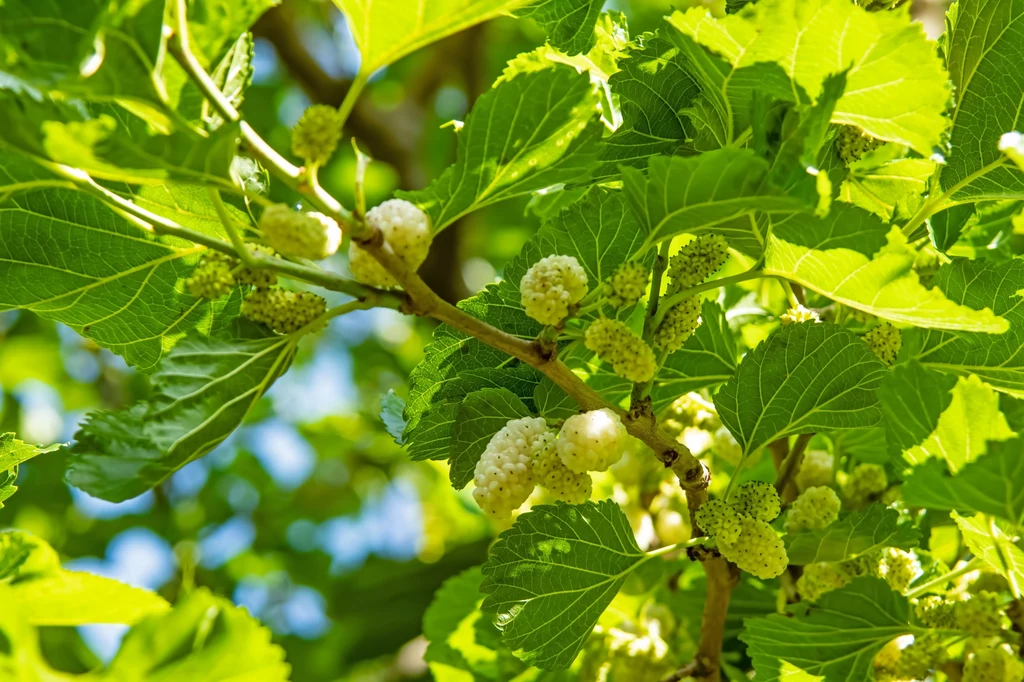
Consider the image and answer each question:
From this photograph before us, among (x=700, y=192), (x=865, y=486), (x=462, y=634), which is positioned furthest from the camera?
(x=462, y=634)

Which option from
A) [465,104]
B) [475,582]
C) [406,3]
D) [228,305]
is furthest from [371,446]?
[406,3]

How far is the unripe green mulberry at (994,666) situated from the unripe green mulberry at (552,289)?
0.56m

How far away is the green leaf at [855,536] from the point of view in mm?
940

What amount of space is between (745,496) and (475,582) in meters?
0.65

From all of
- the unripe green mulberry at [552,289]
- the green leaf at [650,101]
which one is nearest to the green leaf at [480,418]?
the unripe green mulberry at [552,289]

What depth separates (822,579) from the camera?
3.55ft

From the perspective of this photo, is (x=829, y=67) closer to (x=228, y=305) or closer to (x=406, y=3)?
(x=406, y=3)

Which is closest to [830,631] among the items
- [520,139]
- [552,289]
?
[552,289]

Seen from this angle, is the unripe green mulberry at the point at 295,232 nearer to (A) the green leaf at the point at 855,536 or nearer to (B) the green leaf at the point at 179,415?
(B) the green leaf at the point at 179,415

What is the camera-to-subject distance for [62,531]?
2812 mm

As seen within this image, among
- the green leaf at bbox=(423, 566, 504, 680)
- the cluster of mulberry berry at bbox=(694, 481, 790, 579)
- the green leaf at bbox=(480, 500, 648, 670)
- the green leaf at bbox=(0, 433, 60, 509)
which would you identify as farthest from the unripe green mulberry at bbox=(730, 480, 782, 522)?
the green leaf at bbox=(0, 433, 60, 509)

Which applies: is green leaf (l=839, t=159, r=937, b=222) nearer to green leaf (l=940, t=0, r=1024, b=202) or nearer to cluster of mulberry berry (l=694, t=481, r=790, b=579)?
green leaf (l=940, t=0, r=1024, b=202)

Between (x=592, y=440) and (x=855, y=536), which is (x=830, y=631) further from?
(x=592, y=440)

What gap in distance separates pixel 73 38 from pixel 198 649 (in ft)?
1.37
